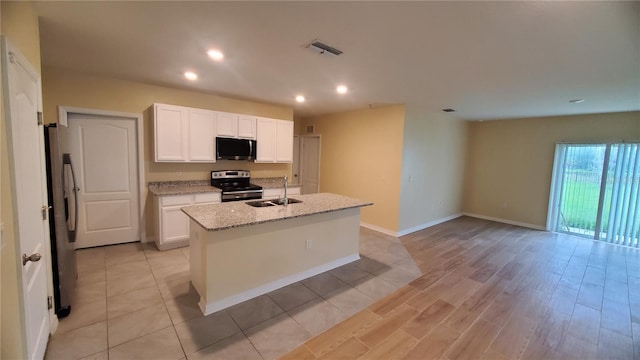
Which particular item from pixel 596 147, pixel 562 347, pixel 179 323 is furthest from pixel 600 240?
pixel 179 323

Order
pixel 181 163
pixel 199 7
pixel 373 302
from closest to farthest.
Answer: pixel 199 7
pixel 373 302
pixel 181 163

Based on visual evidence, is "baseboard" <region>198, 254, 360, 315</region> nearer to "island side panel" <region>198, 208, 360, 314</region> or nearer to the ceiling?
"island side panel" <region>198, 208, 360, 314</region>

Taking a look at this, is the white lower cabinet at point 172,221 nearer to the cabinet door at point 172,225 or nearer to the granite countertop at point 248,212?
the cabinet door at point 172,225

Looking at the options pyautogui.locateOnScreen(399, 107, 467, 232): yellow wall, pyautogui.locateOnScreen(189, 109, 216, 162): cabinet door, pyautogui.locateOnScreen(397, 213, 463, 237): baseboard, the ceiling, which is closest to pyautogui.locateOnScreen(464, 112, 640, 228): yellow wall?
pyautogui.locateOnScreen(399, 107, 467, 232): yellow wall

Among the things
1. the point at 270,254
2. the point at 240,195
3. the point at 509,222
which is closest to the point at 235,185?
the point at 240,195

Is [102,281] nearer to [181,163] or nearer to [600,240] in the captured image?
[181,163]

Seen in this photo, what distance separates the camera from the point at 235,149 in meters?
4.57

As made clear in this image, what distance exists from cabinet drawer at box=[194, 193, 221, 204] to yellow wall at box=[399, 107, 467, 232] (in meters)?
3.25

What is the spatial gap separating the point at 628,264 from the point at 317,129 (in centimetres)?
596

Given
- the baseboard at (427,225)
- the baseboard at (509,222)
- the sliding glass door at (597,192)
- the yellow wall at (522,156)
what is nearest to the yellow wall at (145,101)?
the baseboard at (427,225)

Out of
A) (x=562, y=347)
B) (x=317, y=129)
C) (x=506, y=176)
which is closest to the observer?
(x=562, y=347)

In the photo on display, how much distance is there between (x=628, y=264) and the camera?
3.91 m

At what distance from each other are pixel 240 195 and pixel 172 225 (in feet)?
3.49

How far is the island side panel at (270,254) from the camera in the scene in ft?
8.04
